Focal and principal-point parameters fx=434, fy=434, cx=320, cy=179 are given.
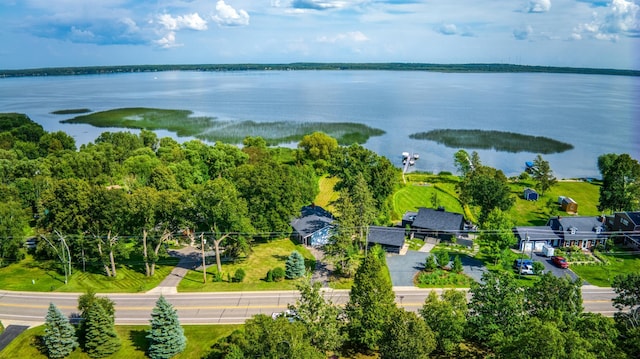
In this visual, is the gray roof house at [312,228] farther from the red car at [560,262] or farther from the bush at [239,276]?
the red car at [560,262]

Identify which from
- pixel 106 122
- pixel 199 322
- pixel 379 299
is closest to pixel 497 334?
pixel 379 299

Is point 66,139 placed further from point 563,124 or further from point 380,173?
point 563,124

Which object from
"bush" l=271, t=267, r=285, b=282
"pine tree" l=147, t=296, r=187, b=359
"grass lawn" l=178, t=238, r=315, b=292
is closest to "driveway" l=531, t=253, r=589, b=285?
"grass lawn" l=178, t=238, r=315, b=292

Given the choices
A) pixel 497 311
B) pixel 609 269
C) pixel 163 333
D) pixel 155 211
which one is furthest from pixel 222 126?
pixel 497 311

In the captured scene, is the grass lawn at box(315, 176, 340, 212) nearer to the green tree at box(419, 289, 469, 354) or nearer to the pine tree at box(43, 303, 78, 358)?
the green tree at box(419, 289, 469, 354)

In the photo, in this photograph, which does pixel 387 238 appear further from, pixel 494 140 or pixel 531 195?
pixel 494 140
